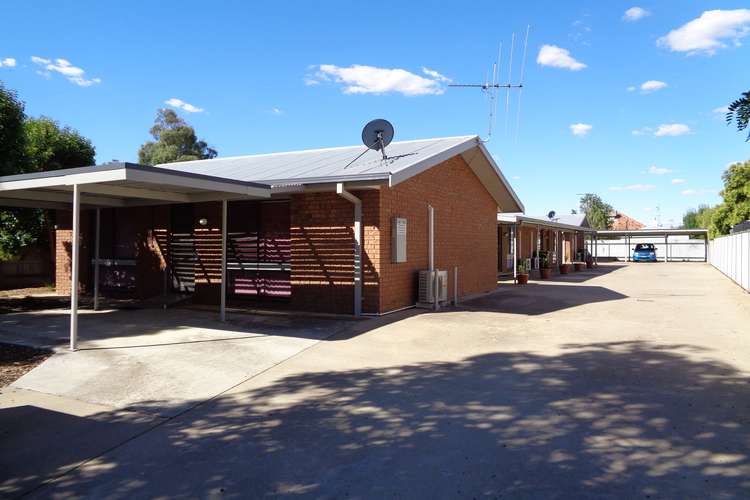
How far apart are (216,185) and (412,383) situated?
4404 millimetres

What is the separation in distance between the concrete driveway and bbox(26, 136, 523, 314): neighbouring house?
2.58 m

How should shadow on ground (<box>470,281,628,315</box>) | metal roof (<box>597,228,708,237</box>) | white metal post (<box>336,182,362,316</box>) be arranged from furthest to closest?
metal roof (<box>597,228,708,237</box>) < shadow on ground (<box>470,281,628,315</box>) < white metal post (<box>336,182,362,316</box>)

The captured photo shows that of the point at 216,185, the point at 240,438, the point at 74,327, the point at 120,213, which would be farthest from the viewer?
the point at 120,213

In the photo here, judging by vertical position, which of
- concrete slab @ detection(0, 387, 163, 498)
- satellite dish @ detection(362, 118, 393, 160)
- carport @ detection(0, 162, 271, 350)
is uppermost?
satellite dish @ detection(362, 118, 393, 160)

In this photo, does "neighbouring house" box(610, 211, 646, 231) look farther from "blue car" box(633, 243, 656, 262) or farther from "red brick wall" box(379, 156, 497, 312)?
"red brick wall" box(379, 156, 497, 312)

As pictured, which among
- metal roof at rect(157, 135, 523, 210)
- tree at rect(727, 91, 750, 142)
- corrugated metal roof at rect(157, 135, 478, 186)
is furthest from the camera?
corrugated metal roof at rect(157, 135, 478, 186)

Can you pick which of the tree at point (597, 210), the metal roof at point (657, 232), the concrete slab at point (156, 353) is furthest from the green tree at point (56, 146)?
the tree at point (597, 210)

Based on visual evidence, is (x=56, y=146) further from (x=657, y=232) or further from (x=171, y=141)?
(x=657, y=232)

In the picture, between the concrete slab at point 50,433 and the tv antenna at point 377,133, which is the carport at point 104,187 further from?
the tv antenna at point 377,133

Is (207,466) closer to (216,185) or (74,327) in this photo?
(74,327)

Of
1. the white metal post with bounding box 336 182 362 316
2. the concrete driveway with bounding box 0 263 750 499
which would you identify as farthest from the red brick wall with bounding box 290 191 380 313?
the concrete driveway with bounding box 0 263 750 499

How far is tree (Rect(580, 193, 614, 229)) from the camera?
76.2 metres

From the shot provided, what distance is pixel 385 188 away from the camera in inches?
398

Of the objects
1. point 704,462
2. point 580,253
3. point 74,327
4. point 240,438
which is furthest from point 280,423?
point 580,253
